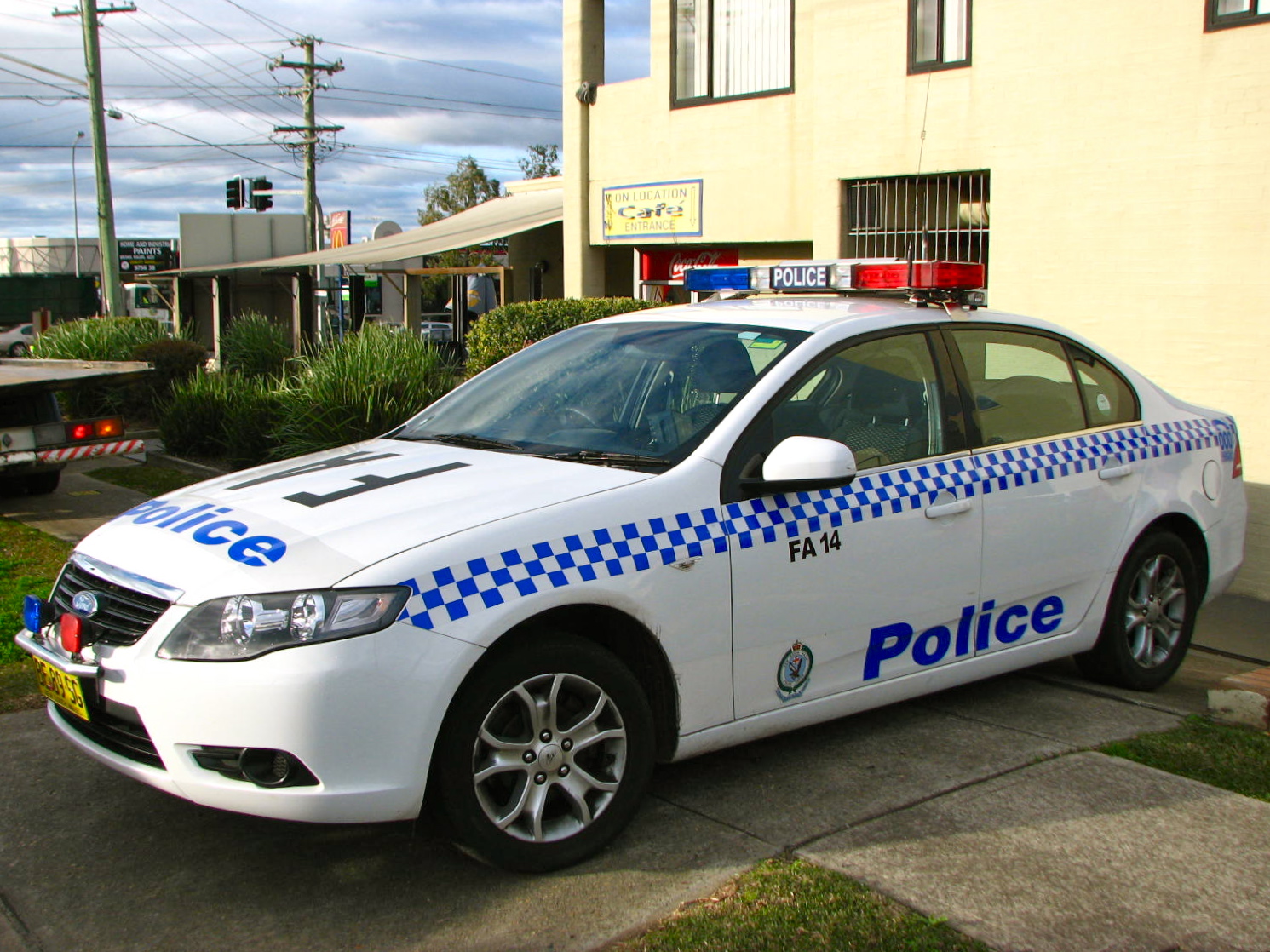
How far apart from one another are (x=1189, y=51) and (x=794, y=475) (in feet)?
20.7

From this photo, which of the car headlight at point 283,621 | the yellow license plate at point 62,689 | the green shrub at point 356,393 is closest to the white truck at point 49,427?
the green shrub at point 356,393

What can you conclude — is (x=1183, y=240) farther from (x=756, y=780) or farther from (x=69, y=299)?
(x=69, y=299)

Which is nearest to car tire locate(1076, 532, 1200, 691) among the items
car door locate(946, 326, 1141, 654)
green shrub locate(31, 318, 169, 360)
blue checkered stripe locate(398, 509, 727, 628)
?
car door locate(946, 326, 1141, 654)

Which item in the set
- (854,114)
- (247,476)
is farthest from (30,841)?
(854,114)

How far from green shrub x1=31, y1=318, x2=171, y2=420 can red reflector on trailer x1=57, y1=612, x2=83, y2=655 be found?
10.2 metres

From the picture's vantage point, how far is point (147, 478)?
37.9 feet

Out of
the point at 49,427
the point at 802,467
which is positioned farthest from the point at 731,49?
the point at 802,467

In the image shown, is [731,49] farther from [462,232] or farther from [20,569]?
[462,232]

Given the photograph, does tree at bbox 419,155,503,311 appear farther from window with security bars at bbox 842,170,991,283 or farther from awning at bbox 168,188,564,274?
window with security bars at bbox 842,170,991,283

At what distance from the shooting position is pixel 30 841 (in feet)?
12.4

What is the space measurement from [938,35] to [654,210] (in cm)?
420

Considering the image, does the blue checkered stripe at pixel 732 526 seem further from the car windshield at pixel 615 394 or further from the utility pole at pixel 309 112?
the utility pole at pixel 309 112

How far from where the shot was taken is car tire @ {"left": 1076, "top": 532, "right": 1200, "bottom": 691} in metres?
5.23

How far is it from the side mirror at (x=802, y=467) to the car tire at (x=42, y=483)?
26.0ft
